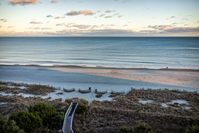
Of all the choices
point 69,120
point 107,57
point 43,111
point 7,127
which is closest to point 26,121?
point 7,127

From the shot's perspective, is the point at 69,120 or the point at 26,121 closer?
the point at 26,121

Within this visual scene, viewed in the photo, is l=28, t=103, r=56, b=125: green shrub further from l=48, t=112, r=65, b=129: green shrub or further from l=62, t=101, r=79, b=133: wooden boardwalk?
l=62, t=101, r=79, b=133: wooden boardwalk

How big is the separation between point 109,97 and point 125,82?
620 centimetres

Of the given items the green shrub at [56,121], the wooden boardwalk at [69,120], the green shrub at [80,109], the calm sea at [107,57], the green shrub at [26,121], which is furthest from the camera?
the calm sea at [107,57]

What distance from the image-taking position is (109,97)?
1490cm

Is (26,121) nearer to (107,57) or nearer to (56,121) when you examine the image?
(56,121)

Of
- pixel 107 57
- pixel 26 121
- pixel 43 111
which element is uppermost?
pixel 107 57

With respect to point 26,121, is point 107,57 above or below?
above

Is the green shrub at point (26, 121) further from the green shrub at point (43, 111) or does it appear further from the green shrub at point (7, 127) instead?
the green shrub at point (43, 111)

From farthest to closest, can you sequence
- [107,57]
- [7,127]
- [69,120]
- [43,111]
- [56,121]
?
1. [107,57]
2. [43,111]
3. [69,120]
4. [56,121]
5. [7,127]

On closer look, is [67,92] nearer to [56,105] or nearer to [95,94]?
[95,94]

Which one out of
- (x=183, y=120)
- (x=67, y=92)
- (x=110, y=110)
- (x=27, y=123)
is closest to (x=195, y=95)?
(x=183, y=120)

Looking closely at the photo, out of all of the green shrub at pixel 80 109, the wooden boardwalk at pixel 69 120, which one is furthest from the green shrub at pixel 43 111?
the green shrub at pixel 80 109

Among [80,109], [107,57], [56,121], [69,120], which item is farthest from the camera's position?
[107,57]
